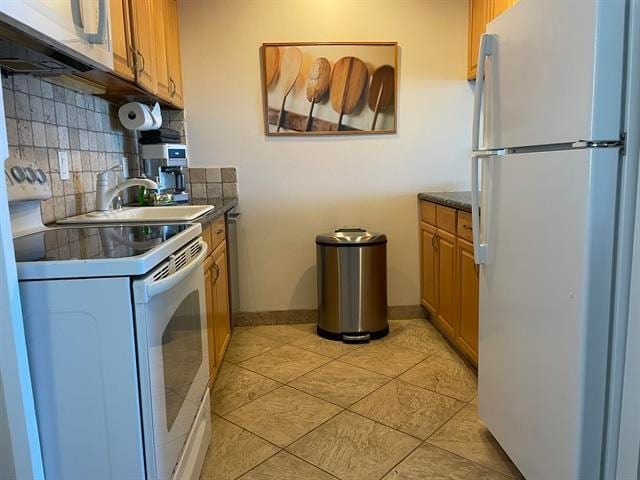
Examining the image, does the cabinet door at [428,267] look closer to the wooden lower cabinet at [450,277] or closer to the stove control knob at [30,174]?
the wooden lower cabinet at [450,277]

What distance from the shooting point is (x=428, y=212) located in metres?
3.36

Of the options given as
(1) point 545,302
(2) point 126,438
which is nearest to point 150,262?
(2) point 126,438

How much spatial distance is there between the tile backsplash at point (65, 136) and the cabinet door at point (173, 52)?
359 mm

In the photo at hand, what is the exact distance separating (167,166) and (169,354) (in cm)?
193

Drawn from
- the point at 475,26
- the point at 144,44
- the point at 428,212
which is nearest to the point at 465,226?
the point at 428,212

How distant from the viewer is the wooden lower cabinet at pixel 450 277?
103 inches

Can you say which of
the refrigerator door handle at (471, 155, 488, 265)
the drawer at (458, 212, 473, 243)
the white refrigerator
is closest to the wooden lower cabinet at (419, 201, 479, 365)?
the drawer at (458, 212, 473, 243)

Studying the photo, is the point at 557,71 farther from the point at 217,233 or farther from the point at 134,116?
the point at 134,116

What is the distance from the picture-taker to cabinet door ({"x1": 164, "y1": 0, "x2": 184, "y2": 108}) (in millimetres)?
3014

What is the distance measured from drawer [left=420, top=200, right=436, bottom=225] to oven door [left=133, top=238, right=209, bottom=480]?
1.80 m

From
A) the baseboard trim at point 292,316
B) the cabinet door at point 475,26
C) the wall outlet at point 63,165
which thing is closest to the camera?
the wall outlet at point 63,165

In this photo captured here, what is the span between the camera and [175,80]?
10.4 ft

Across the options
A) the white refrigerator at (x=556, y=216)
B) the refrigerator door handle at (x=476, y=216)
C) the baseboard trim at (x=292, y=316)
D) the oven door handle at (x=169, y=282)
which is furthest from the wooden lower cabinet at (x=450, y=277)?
the oven door handle at (x=169, y=282)

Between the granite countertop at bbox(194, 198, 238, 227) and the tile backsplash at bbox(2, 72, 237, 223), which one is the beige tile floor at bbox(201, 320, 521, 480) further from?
the tile backsplash at bbox(2, 72, 237, 223)
